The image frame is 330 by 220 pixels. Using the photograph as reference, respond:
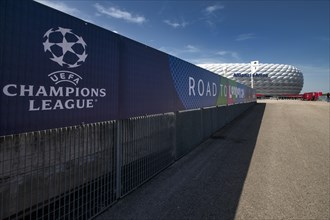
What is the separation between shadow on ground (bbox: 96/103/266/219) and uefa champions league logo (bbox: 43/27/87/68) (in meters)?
3.02

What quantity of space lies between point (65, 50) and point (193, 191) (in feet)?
13.9

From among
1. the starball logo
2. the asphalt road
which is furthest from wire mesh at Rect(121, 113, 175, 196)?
the starball logo

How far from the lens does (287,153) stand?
9023 mm

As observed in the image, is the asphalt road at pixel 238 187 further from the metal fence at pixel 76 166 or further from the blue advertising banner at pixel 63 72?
the blue advertising banner at pixel 63 72

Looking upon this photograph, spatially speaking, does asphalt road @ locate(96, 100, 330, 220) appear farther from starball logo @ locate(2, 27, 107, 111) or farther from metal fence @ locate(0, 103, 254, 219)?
starball logo @ locate(2, 27, 107, 111)

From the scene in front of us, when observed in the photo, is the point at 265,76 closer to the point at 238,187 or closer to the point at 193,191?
the point at 238,187

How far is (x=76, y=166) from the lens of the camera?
3986 mm

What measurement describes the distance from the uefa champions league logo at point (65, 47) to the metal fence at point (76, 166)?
46.6 inches

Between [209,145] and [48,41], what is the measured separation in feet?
27.5

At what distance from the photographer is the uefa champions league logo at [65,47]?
3.46 meters

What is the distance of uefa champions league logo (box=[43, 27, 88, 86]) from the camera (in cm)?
347

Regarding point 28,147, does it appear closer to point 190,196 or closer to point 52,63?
point 52,63

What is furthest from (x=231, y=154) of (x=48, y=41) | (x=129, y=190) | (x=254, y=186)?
(x=48, y=41)

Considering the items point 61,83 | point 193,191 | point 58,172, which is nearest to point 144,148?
point 193,191
